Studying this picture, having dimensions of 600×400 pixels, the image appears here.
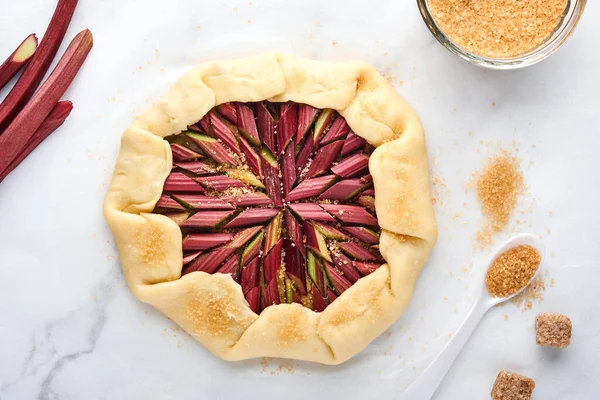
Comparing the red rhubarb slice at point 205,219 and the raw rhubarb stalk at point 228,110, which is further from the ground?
the raw rhubarb stalk at point 228,110

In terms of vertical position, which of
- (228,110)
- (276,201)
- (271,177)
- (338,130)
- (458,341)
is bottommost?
(458,341)

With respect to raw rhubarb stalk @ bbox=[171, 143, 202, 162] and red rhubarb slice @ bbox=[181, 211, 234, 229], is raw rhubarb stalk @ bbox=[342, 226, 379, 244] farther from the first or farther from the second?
raw rhubarb stalk @ bbox=[171, 143, 202, 162]

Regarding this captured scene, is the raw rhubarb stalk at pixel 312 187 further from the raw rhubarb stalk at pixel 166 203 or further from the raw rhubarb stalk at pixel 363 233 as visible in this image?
the raw rhubarb stalk at pixel 166 203

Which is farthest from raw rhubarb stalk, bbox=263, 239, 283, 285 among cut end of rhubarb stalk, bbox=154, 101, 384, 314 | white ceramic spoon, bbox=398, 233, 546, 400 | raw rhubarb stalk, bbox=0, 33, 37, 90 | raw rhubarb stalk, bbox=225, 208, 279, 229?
raw rhubarb stalk, bbox=0, 33, 37, 90

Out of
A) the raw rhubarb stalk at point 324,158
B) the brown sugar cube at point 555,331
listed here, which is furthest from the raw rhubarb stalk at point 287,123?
the brown sugar cube at point 555,331

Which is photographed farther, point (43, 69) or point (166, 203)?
point (43, 69)

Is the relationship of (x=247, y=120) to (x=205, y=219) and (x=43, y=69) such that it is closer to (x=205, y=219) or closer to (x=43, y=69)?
(x=205, y=219)

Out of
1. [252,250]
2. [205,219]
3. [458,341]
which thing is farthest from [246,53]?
[458,341]
